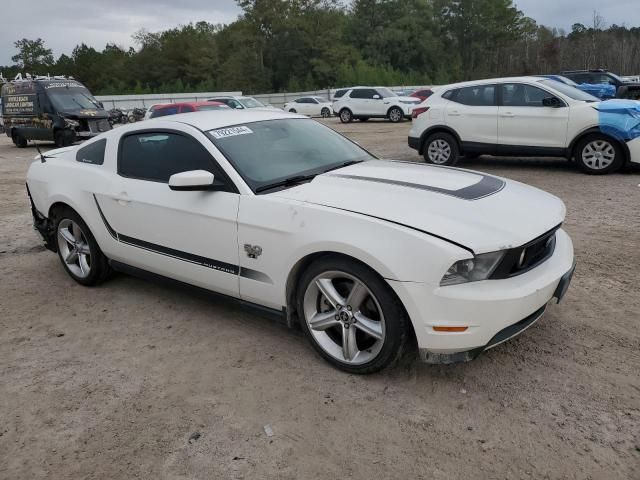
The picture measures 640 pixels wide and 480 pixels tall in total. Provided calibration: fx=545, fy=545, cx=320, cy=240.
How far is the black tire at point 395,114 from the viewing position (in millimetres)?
24000

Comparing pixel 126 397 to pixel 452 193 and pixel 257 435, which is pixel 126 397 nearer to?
pixel 257 435

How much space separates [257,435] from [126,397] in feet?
2.94

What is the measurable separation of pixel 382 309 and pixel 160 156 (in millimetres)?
2197

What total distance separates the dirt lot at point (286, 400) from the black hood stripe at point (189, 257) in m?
0.51

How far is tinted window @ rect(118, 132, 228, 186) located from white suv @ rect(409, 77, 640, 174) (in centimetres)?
680

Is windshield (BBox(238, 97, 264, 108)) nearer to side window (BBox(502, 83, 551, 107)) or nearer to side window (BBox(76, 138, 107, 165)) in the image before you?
side window (BBox(502, 83, 551, 107))

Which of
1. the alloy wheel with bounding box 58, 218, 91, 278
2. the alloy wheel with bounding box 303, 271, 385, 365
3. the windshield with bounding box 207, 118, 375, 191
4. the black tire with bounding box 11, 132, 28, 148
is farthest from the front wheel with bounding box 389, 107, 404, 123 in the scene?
the alloy wheel with bounding box 303, 271, 385, 365

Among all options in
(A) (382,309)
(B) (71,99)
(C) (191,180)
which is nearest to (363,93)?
(B) (71,99)

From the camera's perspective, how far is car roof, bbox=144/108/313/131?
13.2 feet

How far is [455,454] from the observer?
8.40 ft

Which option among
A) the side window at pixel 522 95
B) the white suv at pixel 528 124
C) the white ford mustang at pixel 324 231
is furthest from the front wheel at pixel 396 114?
the white ford mustang at pixel 324 231

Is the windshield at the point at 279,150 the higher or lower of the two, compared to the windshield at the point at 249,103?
lower

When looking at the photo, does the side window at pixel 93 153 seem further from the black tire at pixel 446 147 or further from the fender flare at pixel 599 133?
the fender flare at pixel 599 133

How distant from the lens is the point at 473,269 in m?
2.85
